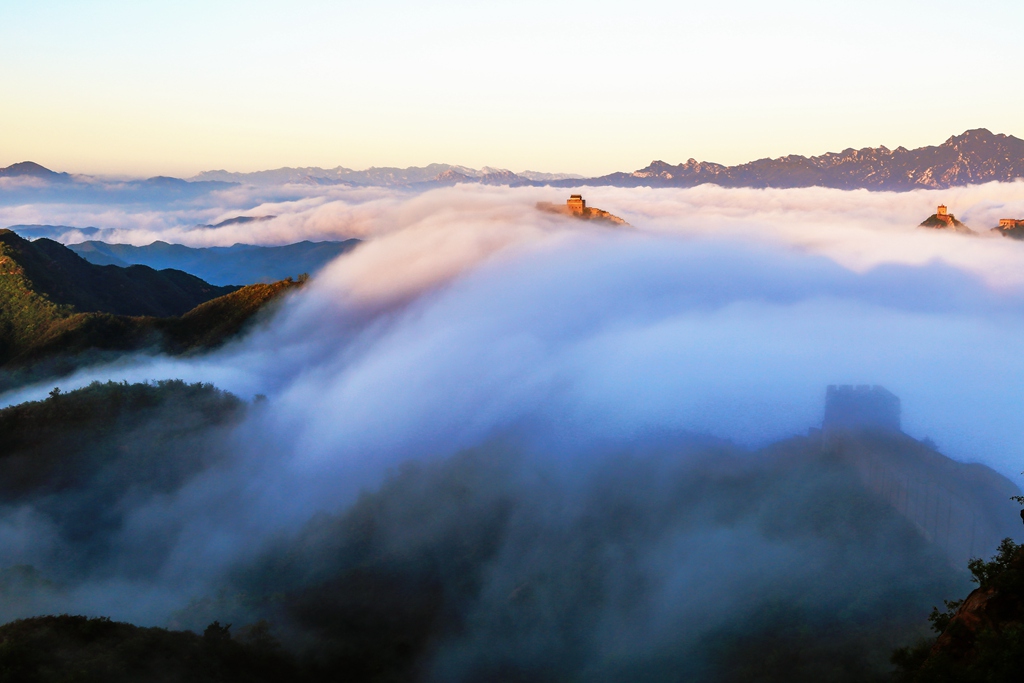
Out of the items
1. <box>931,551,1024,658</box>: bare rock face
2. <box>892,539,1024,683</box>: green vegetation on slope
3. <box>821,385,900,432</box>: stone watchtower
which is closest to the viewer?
<box>892,539,1024,683</box>: green vegetation on slope

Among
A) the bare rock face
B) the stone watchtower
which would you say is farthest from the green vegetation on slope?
the stone watchtower

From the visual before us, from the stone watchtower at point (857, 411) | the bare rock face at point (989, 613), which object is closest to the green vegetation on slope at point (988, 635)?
the bare rock face at point (989, 613)

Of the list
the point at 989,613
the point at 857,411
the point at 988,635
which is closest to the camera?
the point at 988,635

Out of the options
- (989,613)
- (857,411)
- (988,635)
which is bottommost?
(857,411)

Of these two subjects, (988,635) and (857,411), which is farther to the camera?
(857,411)

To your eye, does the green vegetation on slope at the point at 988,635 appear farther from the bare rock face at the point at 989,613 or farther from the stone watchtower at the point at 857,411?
the stone watchtower at the point at 857,411

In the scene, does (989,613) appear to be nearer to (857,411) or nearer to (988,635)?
(988,635)

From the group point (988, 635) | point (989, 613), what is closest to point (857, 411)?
point (989, 613)

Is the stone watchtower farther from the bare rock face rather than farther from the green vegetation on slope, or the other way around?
the bare rock face

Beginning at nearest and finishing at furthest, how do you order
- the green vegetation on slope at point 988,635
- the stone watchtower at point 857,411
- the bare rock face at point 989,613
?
the green vegetation on slope at point 988,635 → the bare rock face at point 989,613 → the stone watchtower at point 857,411

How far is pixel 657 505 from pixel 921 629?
6888cm

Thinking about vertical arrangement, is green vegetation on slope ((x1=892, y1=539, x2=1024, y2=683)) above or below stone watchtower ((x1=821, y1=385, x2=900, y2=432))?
above

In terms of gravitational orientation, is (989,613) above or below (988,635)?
below

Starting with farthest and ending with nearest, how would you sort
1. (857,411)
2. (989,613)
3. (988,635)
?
(857,411) → (989,613) → (988,635)
